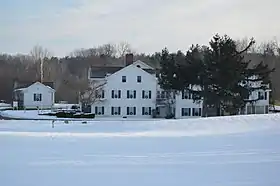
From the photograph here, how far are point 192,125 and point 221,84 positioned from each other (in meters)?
20.0

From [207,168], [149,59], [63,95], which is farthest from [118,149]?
[149,59]

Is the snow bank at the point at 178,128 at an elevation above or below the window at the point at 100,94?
below

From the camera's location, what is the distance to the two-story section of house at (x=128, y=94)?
59.0 m

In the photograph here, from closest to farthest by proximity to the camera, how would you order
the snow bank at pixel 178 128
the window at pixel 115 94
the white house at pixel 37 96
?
1. the snow bank at pixel 178 128
2. the window at pixel 115 94
3. the white house at pixel 37 96

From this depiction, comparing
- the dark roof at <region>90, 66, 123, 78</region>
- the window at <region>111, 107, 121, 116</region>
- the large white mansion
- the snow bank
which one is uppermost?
the dark roof at <region>90, 66, 123, 78</region>

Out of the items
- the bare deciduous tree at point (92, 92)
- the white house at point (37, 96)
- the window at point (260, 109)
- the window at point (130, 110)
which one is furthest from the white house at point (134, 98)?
the white house at point (37, 96)

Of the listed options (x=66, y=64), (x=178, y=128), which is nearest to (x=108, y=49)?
(x=66, y=64)

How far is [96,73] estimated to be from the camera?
204ft

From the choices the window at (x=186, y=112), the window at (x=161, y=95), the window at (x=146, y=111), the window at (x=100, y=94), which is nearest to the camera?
the window at (x=100, y=94)

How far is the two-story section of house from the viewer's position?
2324 inches

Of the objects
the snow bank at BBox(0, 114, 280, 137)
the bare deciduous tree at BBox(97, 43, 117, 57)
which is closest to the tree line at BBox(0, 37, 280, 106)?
the bare deciduous tree at BBox(97, 43, 117, 57)

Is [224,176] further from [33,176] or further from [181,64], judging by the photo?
[181,64]

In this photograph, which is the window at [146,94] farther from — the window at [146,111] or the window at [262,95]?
the window at [262,95]

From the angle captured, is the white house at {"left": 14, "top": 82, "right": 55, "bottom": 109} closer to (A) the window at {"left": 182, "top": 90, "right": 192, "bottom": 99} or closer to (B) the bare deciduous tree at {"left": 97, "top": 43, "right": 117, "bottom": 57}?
(A) the window at {"left": 182, "top": 90, "right": 192, "bottom": 99}
